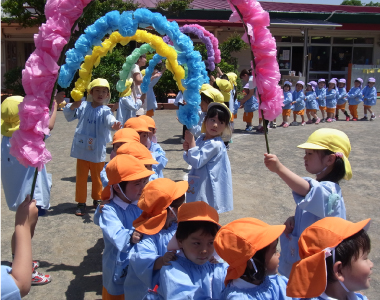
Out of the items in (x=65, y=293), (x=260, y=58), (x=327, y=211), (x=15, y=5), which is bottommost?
(x=65, y=293)

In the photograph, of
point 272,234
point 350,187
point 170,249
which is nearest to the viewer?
point 272,234

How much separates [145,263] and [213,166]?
67.6 inches

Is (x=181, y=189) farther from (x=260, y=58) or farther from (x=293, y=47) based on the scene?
(x=293, y=47)

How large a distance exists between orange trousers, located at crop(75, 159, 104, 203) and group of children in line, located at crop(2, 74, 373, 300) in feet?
6.72

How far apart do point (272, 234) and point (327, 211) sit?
81 cm

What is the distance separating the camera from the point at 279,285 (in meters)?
2.15

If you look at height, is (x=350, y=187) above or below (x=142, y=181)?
below

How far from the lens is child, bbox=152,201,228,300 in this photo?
2391 mm

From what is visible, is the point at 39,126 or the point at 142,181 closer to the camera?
the point at 39,126

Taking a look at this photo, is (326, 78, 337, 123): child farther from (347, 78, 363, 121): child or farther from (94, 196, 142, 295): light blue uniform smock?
(94, 196, 142, 295): light blue uniform smock

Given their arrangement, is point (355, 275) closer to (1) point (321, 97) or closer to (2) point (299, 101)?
(2) point (299, 101)

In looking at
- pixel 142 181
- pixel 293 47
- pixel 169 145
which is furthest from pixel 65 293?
pixel 293 47

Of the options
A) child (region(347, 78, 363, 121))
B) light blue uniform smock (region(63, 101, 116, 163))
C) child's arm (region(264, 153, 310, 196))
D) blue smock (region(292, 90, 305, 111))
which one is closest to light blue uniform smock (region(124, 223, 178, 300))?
child's arm (region(264, 153, 310, 196))

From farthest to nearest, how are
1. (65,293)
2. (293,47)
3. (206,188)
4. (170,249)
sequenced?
(293,47)
(206,188)
(65,293)
(170,249)
